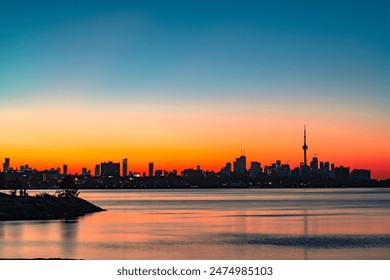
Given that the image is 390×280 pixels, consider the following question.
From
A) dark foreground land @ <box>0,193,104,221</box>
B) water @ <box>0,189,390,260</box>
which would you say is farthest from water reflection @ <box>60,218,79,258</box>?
dark foreground land @ <box>0,193,104,221</box>

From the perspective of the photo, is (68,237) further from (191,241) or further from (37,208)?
(37,208)

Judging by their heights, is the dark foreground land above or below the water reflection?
above

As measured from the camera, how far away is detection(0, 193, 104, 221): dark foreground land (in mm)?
71812

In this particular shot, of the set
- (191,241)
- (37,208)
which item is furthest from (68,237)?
(37,208)

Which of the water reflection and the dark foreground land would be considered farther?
the dark foreground land

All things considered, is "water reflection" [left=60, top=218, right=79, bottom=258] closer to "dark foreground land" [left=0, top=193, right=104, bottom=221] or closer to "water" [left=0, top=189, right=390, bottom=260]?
"water" [left=0, top=189, right=390, bottom=260]

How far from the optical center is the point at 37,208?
251 feet

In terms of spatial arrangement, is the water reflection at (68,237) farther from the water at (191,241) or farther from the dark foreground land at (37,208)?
the dark foreground land at (37,208)

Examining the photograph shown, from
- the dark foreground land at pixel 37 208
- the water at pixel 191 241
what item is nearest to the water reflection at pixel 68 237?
the water at pixel 191 241

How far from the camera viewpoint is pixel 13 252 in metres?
41.4

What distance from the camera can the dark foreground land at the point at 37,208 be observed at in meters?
71.8
